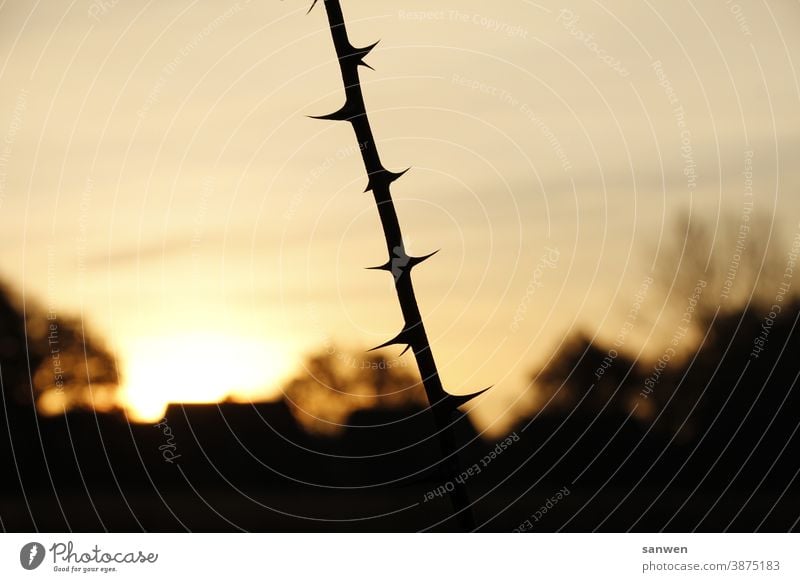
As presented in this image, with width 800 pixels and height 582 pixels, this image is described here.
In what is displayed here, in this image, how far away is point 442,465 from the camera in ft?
22.3

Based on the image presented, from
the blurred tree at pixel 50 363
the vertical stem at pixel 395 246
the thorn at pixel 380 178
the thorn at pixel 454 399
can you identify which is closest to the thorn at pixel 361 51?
the vertical stem at pixel 395 246

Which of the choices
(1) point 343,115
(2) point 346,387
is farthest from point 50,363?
(1) point 343,115

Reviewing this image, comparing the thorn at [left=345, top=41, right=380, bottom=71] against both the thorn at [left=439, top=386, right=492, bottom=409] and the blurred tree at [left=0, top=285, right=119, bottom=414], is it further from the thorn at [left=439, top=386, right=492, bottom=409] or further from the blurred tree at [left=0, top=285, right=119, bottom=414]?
the blurred tree at [left=0, top=285, right=119, bottom=414]

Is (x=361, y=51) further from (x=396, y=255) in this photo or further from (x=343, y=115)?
(x=396, y=255)

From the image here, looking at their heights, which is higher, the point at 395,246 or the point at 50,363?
Answer: the point at 395,246

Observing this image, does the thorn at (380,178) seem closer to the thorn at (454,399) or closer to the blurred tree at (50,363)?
the thorn at (454,399)

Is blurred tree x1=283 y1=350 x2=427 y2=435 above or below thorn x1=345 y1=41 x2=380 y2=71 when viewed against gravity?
below

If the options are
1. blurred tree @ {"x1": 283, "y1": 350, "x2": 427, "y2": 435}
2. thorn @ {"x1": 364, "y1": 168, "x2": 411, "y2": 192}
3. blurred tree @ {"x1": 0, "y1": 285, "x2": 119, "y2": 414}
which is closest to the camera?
thorn @ {"x1": 364, "y1": 168, "x2": 411, "y2": 192}

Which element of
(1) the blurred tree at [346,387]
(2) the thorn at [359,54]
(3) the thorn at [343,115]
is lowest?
(1) the blurred tree at [346,387]

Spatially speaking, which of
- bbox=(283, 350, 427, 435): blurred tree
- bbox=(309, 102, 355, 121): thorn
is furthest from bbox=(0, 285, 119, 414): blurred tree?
bbox=(309, 102, 355, 121): thorn

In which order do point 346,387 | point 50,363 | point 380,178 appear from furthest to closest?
point 50,363 → point 346,387 → point 380,178

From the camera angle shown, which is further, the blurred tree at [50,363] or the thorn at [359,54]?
the blurred tree at [50,363]

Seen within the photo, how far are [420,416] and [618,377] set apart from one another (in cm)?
274
